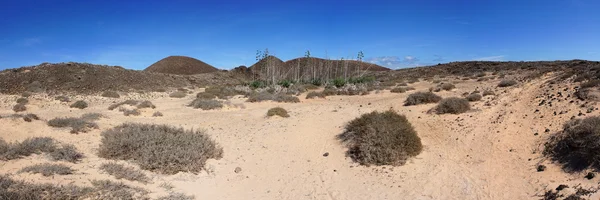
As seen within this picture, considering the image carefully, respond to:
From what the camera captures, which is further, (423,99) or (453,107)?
(423,99)

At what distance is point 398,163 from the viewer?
6.67 m

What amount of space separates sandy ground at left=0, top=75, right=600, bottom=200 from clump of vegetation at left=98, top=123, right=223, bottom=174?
208mm

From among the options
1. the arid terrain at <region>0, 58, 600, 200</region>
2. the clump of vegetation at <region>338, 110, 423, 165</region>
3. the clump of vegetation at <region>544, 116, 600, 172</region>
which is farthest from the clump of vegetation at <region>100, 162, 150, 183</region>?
the clump of vegetation at <region>544, 116, 600, 172</region>

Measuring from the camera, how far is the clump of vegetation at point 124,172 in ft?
18.3

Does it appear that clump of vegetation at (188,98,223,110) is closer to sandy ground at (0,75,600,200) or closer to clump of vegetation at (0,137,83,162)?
sandy ground at (0,75,600,200)

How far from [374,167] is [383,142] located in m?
0.59

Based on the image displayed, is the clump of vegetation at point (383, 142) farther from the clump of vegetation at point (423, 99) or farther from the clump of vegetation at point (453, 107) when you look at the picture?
the clump of vegetation at point (423, 99)

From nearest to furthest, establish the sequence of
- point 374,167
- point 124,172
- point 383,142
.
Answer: point 124,172 → point 374,167 → point 383,142

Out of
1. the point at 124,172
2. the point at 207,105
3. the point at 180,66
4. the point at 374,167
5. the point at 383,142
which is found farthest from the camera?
the point at 180,66

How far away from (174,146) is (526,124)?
7.53m

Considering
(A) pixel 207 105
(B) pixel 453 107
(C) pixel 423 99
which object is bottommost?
(A) pixel 207 105

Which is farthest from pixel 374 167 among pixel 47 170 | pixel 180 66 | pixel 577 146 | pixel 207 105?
pixel 180 66

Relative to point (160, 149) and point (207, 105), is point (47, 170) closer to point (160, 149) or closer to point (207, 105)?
point (160, 149)

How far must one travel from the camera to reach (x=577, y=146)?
575 centimetres
